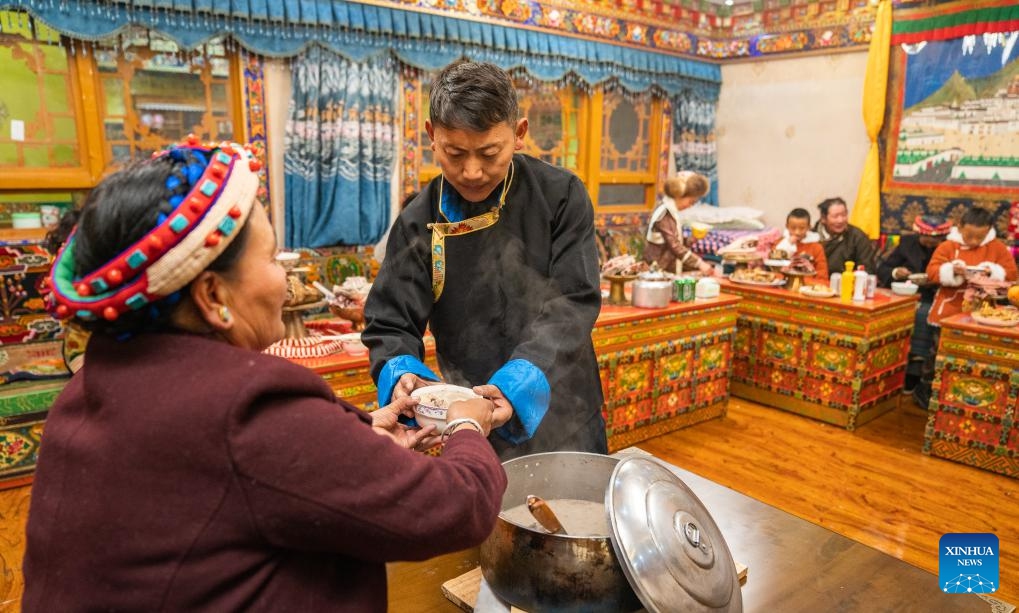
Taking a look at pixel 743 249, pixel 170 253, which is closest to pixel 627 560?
pixel 170 253

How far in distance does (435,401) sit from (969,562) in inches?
39.0

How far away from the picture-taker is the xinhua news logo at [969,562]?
112 cm

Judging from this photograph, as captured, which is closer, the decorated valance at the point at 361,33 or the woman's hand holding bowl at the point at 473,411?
the woman's hand holding bowl at the point at 473,411

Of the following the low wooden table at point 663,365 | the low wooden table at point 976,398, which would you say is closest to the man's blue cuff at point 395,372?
the low wooden table at point 663,365

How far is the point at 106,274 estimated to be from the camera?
71 cm

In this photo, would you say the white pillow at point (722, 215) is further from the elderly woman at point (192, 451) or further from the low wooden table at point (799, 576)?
the elderly woman at point (192, 451)

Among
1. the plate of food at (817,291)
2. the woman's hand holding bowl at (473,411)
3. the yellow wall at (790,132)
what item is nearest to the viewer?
the woman's hand holding bowl at (473,411)

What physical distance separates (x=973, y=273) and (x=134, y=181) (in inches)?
210

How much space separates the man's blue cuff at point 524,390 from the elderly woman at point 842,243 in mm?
4705

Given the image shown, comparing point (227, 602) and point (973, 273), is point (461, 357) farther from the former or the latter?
point (973, 273)

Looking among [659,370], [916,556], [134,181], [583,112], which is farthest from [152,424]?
[583,112]

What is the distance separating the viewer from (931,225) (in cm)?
604

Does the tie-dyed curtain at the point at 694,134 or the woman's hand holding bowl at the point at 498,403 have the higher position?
the tie-dyed curtain at the point at 694,134

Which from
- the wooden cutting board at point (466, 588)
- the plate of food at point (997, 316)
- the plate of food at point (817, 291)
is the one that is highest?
the plate of food at point (817, 291)
